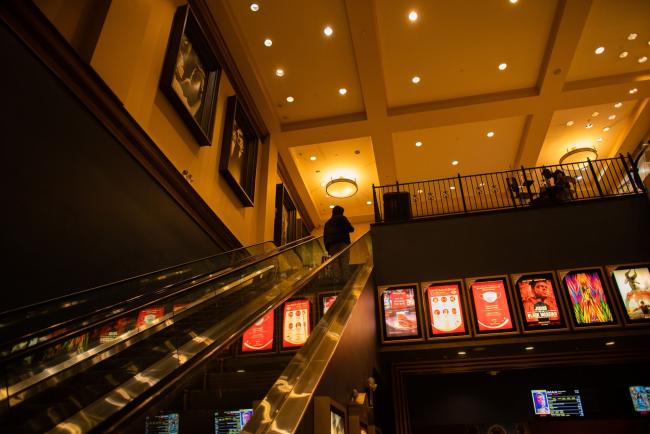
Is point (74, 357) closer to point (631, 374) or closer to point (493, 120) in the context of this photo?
point (631, 374)

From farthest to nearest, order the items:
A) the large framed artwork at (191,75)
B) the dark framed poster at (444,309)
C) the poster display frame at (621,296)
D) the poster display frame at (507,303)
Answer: the large framed artwork at (191,75)
the dark framed poster at (444,309)
the poster display frame at (507,303)
the poster display frame at (621,296)

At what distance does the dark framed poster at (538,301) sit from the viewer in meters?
6.31

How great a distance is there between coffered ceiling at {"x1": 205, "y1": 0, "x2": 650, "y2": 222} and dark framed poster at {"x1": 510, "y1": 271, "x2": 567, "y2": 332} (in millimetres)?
5595

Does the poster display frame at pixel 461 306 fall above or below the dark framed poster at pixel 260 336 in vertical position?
above

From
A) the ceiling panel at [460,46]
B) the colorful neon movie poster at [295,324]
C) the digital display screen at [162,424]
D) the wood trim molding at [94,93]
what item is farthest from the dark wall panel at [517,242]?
the digital display screen at [162,424]

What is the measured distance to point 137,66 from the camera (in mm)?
6027

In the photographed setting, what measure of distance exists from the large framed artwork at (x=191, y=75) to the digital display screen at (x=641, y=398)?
9.08 m

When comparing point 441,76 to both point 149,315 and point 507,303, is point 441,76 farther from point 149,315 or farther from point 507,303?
point 149,315

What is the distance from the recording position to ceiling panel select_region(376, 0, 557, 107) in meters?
8.67

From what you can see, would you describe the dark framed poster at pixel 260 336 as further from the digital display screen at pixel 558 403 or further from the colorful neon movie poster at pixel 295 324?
the digital display screen at pixel 558 403

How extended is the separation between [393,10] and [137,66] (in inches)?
210

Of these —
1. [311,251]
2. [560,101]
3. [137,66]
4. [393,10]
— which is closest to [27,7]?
[137,66]

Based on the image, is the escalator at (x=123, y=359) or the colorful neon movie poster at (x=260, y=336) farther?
the colorful neon movie poster at (x=260, y=336)

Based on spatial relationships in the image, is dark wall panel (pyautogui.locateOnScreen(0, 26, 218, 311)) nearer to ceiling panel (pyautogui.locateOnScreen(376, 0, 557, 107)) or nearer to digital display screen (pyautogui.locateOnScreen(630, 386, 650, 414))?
ceiling panel (pyautogui.locateOnScreen(376, 0, 557, 107))
